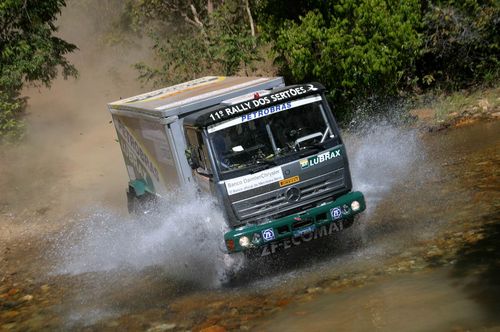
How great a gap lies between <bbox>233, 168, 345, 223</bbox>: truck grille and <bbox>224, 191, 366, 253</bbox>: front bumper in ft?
0.33

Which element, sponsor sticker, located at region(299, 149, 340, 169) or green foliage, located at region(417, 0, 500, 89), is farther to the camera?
green foliage, located at region(417, 0, 500, 89)

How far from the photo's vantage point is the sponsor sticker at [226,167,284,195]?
816cm

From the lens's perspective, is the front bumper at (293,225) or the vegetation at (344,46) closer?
the front bumper at (293,225)

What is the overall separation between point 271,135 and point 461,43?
10546 millimetres

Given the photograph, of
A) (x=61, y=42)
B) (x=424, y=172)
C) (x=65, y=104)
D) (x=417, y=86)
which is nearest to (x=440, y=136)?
(x=424, y=172)

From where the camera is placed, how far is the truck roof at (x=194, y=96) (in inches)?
370

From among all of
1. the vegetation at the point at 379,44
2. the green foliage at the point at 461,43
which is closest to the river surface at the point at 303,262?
the vegetation at the point at 379,44

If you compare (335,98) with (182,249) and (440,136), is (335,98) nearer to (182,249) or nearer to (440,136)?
(440,136)

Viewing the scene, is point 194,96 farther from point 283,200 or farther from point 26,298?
point 26,298

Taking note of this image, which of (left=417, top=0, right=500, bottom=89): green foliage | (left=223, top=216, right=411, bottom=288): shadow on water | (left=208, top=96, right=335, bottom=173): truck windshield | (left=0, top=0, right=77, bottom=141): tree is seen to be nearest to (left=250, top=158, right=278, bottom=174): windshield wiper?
(left=208, top=96, right=335, bottom=173): truck windshield

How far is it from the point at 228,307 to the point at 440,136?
8947 mm

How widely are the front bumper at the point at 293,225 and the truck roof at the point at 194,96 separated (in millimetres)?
2191

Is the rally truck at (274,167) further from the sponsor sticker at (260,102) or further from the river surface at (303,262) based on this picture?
the river surface at (303,262)

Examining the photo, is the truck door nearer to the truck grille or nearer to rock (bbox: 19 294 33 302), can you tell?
the truck grille
